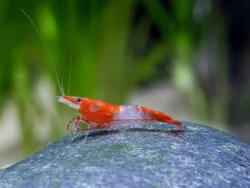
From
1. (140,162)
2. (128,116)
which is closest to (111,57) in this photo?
(128,116)

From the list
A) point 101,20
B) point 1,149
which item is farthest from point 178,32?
point 1,149

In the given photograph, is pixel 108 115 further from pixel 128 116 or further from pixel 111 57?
pixel 111 57

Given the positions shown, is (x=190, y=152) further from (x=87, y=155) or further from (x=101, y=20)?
(x=101, y=20)

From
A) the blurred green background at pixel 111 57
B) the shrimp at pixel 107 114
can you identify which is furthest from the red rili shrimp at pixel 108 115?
the blurred green background at pixel 111 57

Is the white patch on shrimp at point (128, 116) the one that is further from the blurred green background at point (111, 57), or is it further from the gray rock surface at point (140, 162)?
the blurred green background at point (111, 57)

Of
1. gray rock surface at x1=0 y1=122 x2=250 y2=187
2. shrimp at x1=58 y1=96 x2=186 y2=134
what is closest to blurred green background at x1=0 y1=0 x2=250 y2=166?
shrimp at x1=58 y1=96 x2=186 y2=134
